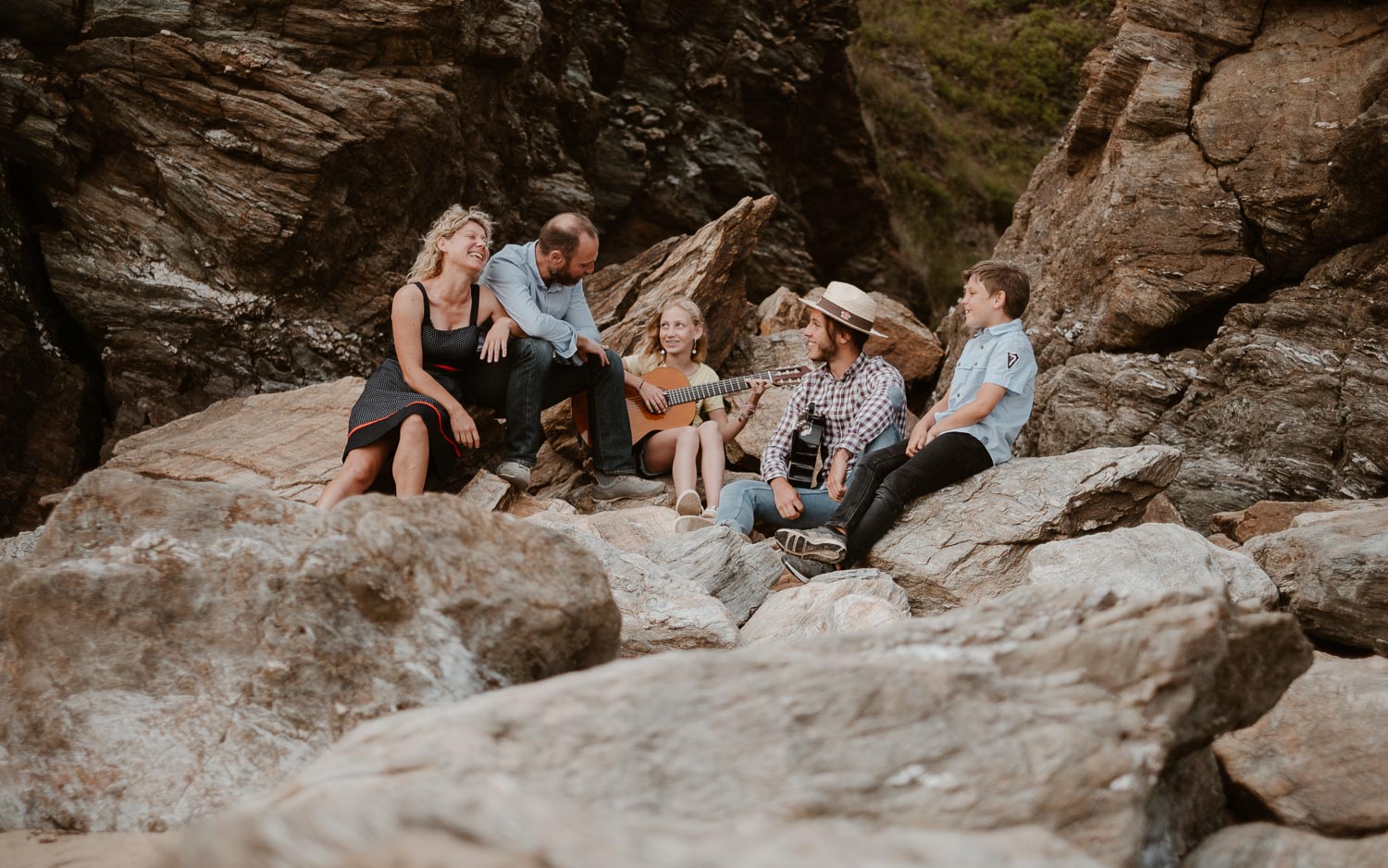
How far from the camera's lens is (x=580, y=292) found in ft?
25.0

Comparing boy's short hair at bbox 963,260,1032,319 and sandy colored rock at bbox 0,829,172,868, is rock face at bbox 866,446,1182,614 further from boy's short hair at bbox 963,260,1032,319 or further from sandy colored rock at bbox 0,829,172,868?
sandy colored rock at bbox 0,829,172,868

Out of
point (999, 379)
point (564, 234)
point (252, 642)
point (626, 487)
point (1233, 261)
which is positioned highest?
point (1233, 261)

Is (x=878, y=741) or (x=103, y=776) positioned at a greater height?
(x=878, y=741)

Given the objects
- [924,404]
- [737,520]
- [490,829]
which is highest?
[490,829]

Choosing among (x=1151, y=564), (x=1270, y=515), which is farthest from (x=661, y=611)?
(x=1270, y=515)

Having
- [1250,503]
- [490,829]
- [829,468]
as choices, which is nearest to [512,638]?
[490,829]

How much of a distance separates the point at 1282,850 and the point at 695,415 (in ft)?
18.5

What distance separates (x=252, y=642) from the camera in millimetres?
3043

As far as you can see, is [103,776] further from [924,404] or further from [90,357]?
[924,404]

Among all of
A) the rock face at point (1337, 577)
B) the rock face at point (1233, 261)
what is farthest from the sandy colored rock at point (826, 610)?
the rock face at point (1233, 261)

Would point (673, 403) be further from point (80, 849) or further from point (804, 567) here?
point (80, 849)

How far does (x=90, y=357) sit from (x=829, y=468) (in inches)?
224

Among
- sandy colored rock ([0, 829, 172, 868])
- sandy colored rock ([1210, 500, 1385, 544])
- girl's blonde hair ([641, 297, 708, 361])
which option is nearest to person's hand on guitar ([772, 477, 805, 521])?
girl's blonde hair ([641, 297, 708, 361])

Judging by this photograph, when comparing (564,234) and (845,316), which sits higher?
(564,234)
